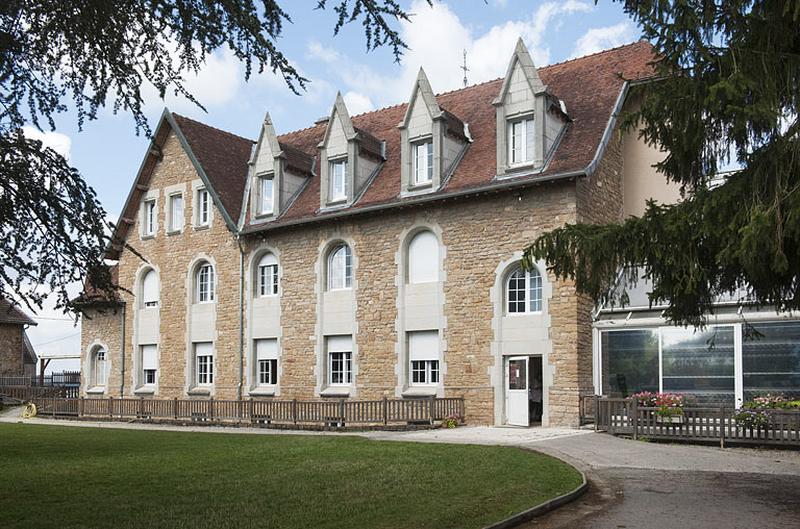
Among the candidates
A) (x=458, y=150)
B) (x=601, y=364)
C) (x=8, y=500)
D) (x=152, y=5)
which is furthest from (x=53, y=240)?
(x=458, y=150)

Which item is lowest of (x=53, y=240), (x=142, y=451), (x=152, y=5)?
(x=142, y=451)

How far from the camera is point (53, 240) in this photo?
8.02 m

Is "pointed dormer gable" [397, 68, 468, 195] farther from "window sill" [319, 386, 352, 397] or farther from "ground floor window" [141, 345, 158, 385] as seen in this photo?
"ground floor window" [141, 345, 158, 385]

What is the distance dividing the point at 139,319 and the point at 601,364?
18093 mm

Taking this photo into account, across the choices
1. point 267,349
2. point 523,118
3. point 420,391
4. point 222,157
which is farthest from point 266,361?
point 523,118

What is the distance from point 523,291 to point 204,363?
495 inches

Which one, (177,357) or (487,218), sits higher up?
(487,218)

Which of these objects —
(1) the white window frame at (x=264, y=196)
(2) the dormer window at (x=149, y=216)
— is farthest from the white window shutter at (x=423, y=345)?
(2) the dormer window at (x=149, y=216)

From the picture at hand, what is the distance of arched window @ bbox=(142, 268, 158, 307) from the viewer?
30.9 metres

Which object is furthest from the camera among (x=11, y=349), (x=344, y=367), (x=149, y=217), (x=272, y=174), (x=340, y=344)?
(x=11, y=349)

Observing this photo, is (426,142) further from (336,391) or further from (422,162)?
(336,391)

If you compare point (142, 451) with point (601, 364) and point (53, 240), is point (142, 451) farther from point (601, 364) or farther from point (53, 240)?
point (601, 364)

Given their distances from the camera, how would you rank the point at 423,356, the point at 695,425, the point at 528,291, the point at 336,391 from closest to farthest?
the point at 695,425, the point at 528,291, the point at 423,356, the point at 336,391

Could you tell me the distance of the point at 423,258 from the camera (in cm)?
2325
